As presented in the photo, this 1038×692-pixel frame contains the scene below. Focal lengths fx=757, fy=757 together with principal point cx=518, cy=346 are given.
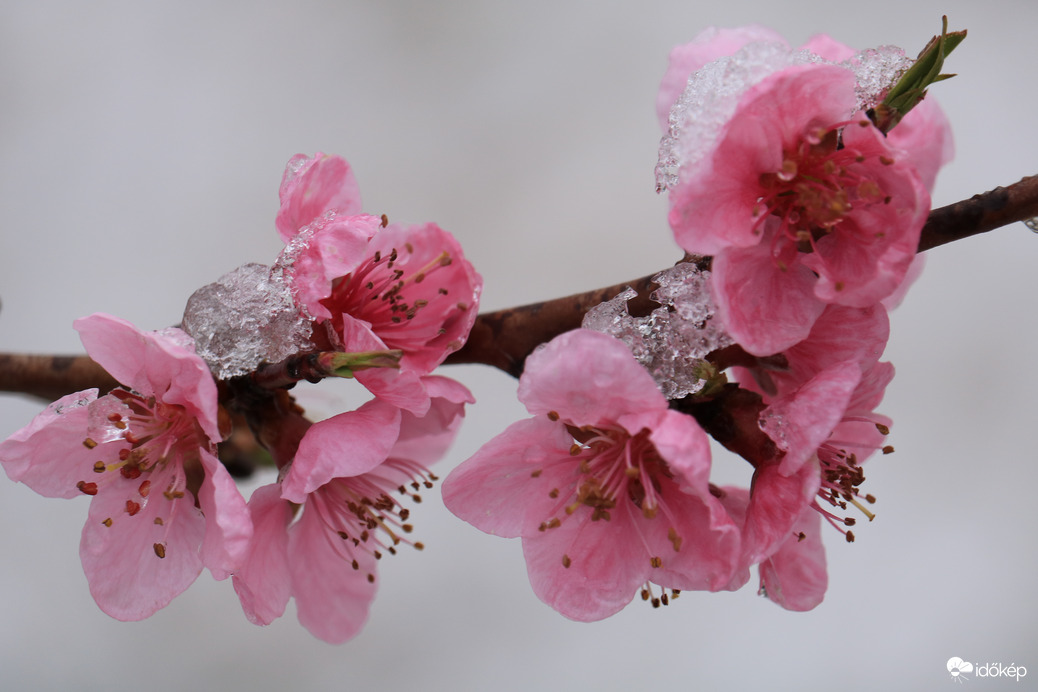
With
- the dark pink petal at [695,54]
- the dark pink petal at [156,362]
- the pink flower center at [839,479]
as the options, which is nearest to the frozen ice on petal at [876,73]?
the dark pink petal at [695,54]

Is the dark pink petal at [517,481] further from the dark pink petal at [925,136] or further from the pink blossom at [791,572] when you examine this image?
the dark pink petal at [925,136]

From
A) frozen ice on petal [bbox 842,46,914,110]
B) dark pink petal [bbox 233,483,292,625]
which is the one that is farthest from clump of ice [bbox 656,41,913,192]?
dark pink petal [bbox 233,483,292,625]

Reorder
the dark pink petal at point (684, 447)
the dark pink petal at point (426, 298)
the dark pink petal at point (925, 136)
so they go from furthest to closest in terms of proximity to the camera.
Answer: the dark pink petal at point (925, 136)
the dark pink petal at point (426, 298)
the dark pink petal at point (684, 447)

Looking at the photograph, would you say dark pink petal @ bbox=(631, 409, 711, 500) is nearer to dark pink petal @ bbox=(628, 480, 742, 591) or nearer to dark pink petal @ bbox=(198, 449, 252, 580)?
dark pink petal @ bbox=(628, 480, 742, 591)

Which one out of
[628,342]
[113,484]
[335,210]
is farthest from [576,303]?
[113,484]

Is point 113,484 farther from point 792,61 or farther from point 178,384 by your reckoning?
point 792,61
